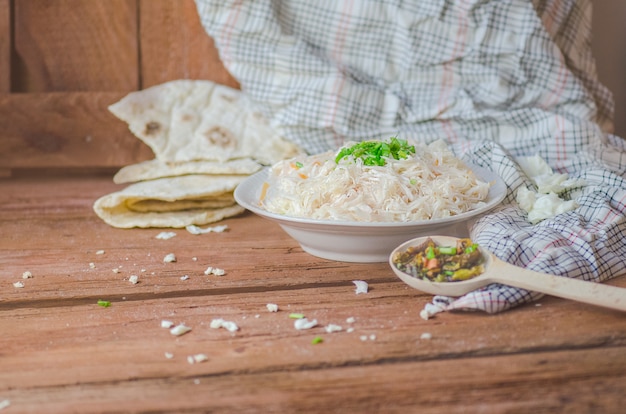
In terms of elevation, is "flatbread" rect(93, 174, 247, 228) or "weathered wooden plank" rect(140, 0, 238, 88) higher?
"weathered wooden plank" rect(140, 0, 238, 88)

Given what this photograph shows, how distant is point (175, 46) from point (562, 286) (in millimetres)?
1718

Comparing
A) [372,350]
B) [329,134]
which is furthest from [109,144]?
[372,350]

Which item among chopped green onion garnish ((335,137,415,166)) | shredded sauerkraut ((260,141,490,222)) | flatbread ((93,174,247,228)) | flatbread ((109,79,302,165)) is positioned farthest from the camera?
flatbread ((109,79,302,165))

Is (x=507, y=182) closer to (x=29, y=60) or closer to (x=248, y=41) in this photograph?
(x=248, y=41)

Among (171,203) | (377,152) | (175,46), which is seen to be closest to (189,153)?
(171,203)

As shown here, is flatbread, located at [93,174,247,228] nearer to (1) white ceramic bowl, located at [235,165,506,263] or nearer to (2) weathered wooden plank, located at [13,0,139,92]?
(1) white ceramic bowl, located at [235,165,506,263]

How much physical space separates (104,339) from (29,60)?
1.54 metres

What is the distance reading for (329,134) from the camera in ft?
7.61

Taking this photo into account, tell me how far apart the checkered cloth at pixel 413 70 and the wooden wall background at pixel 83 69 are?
0.74 ft

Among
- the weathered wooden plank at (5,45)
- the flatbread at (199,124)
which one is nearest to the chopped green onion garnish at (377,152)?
the flatbread at (199,124)

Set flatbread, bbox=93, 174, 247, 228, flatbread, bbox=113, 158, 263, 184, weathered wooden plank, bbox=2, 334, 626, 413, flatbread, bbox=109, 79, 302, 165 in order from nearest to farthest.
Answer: weathered wooden plank, bbox=2, 334, 626, 413 < flatbread, bbox=93, 174, 247, 228 < flatbread, bbox=113, 158, 263, 184 < flatbread, bbox=109, 79, 302, 165

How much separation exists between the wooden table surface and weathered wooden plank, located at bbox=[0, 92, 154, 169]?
2.54 ft

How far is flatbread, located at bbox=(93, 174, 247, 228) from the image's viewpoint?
78.7 inches

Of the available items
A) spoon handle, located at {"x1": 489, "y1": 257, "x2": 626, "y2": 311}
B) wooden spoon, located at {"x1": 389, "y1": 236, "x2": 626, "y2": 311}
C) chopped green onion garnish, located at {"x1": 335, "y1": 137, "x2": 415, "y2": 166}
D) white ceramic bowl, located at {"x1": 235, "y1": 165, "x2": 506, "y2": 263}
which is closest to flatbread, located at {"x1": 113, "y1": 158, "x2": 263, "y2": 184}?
white ceramic bowl, located at {"x1": 235, "y1": 165, "x2": 506, "y2": 263}
